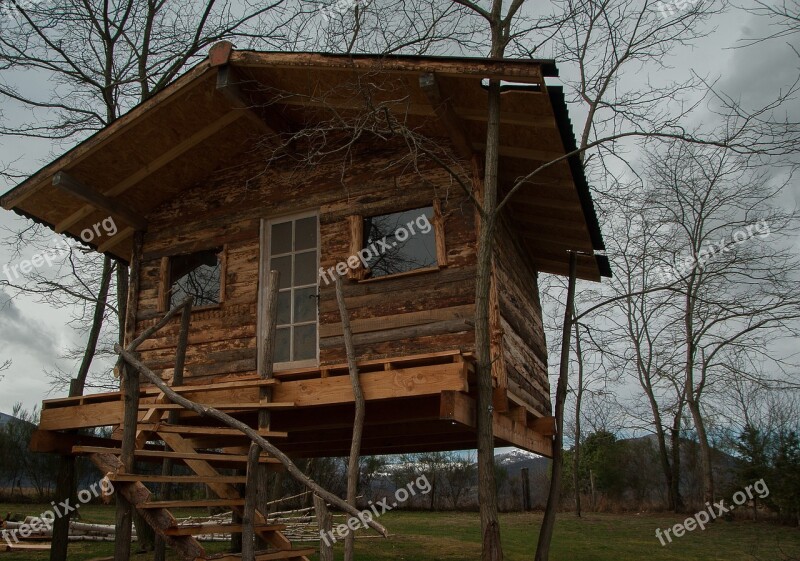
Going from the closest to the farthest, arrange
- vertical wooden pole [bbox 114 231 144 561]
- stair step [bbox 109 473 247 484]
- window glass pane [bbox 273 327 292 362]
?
stair step [bbox 109 473 247 484], vertical wooden pole [bbox 114 231 144 561], window glass pane [bbox 273 327 292 362]

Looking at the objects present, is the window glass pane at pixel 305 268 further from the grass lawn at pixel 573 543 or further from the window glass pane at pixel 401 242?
the grass lawn at pixel 573 543

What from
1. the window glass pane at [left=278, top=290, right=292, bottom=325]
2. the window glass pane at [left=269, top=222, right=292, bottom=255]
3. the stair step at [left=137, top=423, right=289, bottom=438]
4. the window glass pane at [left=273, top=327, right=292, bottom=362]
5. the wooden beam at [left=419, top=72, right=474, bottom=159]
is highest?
the wooden beam at [left=419, top=72, right=474, bottom=159]

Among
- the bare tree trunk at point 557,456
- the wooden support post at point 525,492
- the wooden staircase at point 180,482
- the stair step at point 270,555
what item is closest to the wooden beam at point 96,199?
the wooden staircase at point 180,482

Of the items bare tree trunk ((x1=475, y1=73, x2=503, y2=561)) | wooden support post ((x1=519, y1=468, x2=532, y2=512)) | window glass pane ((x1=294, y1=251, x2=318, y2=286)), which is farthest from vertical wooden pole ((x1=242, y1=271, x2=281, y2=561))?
wooden support post ((x1=519, y1=468, x2=532, y2=512))

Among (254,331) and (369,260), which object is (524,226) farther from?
(254,331)

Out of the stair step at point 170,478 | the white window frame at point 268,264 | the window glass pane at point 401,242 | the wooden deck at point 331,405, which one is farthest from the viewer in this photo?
the white window frame at point 268,264

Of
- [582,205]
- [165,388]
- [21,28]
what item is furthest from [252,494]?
[21,28]

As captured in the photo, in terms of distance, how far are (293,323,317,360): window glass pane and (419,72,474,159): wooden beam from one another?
9.27 ft

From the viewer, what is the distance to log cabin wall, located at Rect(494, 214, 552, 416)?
317 inches

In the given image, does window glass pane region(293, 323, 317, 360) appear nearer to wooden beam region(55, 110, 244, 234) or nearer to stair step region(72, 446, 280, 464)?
stair step region(72, 446, 280, 464)

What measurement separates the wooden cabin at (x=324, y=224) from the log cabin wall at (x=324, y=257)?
0.02 m

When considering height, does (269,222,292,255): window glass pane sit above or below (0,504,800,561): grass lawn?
above

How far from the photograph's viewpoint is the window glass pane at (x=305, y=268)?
8570mm

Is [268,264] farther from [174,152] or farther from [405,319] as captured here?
[405,319]
